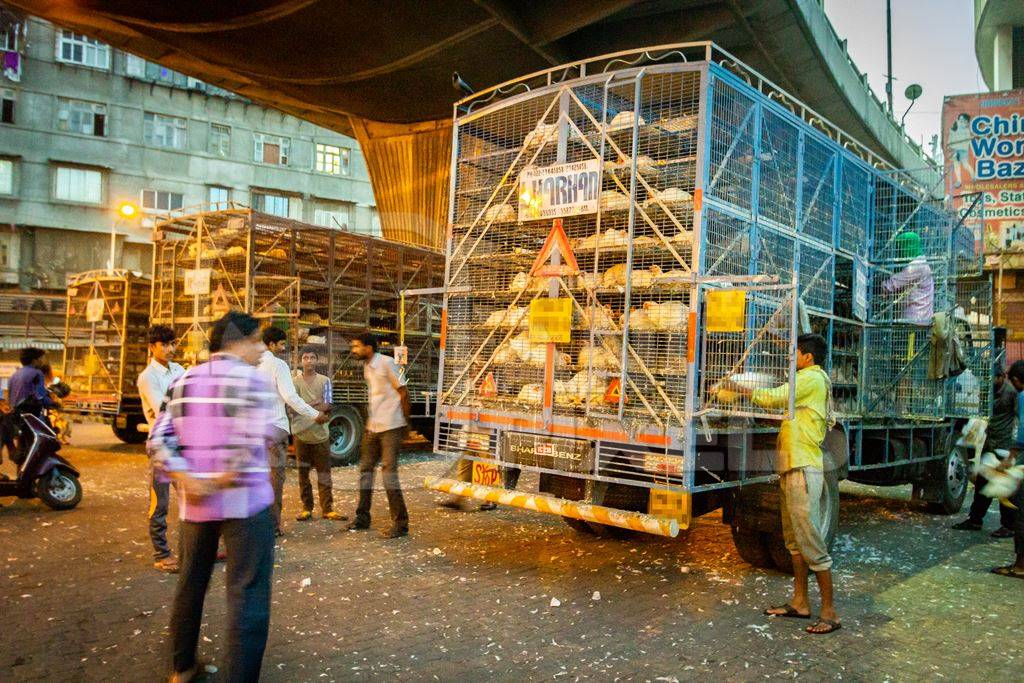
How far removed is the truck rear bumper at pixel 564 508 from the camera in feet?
17.7

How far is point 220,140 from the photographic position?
1441 inches

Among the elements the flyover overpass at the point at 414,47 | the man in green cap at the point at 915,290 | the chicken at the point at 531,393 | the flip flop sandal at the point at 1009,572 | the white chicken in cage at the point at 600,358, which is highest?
the flyover overpass at the point at 414,47

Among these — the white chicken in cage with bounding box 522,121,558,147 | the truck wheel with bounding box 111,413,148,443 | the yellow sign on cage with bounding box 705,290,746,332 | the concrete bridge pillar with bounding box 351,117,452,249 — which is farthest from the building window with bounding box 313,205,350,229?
the yellow sign on cage with bounding box 705,290,746,332

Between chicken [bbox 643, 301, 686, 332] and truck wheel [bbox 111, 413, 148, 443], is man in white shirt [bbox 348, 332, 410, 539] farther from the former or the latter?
truck wheel [bbox 111, 413, 148, 443]

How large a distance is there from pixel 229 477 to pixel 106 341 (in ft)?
41.8

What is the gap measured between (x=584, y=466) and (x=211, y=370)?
10.4 ft

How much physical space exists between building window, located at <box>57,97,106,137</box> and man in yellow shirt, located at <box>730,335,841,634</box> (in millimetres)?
35984

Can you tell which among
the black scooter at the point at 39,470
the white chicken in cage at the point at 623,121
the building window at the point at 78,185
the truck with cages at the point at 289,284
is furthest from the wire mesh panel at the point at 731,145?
the building window at the point at 78,185

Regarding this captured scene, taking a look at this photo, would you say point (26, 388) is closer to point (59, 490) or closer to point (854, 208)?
point (59, 490)

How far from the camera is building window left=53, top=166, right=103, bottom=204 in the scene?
32.9 metres

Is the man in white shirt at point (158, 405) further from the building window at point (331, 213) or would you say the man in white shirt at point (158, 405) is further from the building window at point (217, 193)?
the building window at point (331, 213)

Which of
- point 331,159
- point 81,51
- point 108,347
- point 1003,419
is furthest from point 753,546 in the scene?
point 81,51

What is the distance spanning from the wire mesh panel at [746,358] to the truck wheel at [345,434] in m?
8.00

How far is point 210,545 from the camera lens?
12.4 ft
